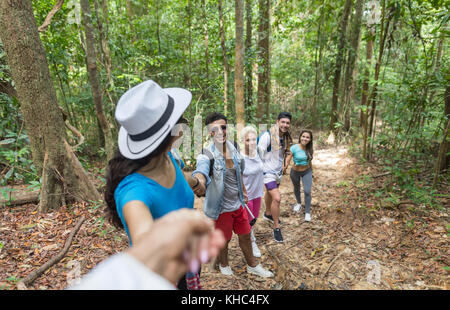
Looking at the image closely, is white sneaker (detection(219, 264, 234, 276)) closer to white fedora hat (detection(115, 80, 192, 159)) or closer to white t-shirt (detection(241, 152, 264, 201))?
white t-shirt (detection(241, 152, 264, 201))

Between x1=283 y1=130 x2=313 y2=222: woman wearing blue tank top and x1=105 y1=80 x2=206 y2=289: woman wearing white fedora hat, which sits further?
x1=283 y1=130 x2=313 y2=222: woman wearing blue tank top

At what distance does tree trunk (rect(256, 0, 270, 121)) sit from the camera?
8266 mm

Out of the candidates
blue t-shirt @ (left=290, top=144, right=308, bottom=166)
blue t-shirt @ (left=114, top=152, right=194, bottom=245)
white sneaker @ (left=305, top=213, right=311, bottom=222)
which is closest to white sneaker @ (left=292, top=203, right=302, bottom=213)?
white sneaker @ (left=305, top=213, right=311, bottom=222)

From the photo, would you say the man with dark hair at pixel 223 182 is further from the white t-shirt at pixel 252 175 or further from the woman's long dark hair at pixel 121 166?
the woman's long dark hair at pixel 121 166

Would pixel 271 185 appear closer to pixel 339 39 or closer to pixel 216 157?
pixel 216 157

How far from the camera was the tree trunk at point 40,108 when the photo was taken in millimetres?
3422

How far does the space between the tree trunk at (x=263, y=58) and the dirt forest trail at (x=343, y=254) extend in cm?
496

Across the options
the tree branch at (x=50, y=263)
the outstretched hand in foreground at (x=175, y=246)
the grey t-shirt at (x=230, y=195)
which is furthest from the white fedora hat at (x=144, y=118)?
the tree branch at (x=50, y=263)

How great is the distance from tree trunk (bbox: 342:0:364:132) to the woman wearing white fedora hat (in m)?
9.75

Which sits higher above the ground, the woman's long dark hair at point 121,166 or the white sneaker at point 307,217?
the woman's long dark hair at point 121,166

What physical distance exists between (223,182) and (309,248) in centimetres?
218

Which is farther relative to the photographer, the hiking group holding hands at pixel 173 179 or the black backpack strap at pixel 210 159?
the black backpack strap at pixel 210 159

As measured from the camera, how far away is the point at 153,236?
2.23 feet

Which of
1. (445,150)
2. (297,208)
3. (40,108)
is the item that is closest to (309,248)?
(297,208)
